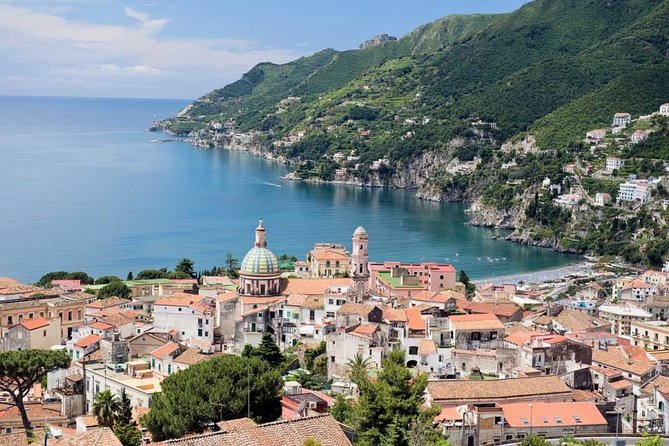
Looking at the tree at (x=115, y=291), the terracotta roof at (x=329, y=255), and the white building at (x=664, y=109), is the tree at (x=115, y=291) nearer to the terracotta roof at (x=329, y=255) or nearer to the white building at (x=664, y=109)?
the terracotta roof at (x=329, y=255)

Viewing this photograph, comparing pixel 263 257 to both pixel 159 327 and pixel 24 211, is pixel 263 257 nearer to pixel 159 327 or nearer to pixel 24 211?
pixel 159 327

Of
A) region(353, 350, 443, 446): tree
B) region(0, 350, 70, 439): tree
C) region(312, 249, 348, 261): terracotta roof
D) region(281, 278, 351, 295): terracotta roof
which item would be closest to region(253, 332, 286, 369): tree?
region(281, 278, 351, 295): terracotta roof

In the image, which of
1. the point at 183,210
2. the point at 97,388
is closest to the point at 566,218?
the point at 183,210

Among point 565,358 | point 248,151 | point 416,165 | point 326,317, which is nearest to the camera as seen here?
point 565,358

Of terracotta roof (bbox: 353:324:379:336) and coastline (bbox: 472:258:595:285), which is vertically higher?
terracotta roof (bbox: 353:324:379:336)

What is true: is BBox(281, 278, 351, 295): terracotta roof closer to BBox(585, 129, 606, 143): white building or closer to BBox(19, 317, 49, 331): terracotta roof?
BBox(19, 317, 49, 331): terracotta roof

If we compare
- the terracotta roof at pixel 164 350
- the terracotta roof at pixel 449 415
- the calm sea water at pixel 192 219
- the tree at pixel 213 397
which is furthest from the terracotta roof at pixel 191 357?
the calm sea water at pixel 192 219
